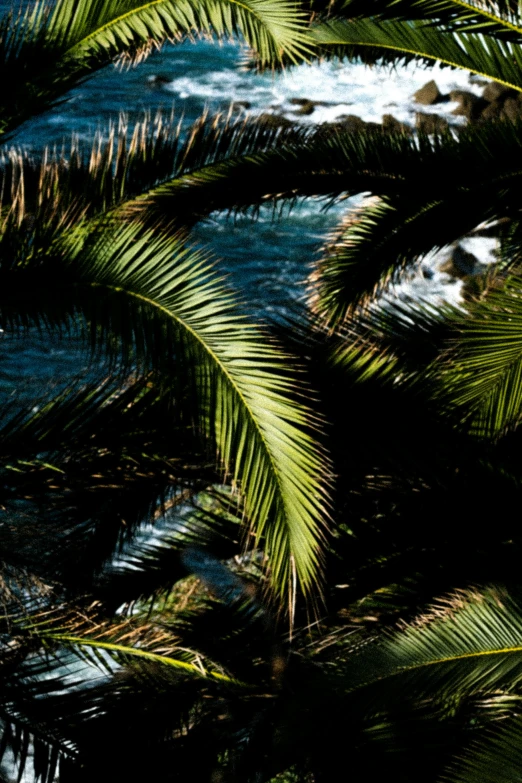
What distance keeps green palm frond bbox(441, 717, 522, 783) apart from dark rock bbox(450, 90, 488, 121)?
536 inches

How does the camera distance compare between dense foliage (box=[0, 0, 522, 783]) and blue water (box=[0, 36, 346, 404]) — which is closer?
dense foliage (box=[0, 0, 522, 783])

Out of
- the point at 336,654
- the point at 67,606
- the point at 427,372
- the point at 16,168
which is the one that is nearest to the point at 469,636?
the point at 336,654

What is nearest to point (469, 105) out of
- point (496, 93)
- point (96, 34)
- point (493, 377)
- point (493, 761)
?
point (496, 93)

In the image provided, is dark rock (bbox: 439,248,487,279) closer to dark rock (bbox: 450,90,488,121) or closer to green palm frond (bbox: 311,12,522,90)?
dark rock (bbox: 450,90,488,121)

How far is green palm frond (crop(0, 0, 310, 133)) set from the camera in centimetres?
425

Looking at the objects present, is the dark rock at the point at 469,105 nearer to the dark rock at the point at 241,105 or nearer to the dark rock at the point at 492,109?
the dark rock at the point at 492,109

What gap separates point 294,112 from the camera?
16.3m

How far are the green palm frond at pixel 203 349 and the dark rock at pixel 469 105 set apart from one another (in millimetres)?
13148

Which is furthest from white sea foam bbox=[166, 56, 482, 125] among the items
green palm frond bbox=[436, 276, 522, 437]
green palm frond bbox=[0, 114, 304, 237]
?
green palm frond bbox=[436, 276, 522, 437]

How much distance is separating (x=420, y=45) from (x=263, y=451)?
106 inches

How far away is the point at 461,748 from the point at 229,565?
6.38ft

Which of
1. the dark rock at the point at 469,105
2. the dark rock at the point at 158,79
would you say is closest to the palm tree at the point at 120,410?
the dark rock at the point at 469,105

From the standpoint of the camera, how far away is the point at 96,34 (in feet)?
14.8

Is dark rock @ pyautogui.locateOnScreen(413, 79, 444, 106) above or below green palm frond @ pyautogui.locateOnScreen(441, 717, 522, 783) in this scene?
above
